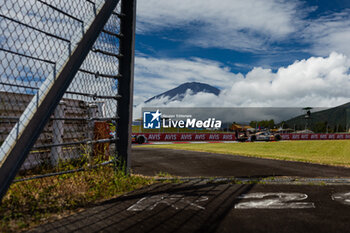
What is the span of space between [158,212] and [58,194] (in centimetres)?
148

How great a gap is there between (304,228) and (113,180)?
3.00 metres

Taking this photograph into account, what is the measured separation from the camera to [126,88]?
5.30 meters

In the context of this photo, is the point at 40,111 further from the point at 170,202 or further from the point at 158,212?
the point at 170,202

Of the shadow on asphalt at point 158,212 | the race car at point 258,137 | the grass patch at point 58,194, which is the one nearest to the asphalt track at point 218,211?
the shadow on asphalt at point 158,212

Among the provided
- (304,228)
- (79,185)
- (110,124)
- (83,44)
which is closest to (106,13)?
(83,44)

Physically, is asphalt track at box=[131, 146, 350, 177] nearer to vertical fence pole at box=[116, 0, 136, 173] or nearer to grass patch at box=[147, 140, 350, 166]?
vertical fence pole at box=[116, 0, 136, 173]

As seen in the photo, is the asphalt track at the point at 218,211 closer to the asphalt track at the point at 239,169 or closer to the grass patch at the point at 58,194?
the grass patch at the point at 58,194

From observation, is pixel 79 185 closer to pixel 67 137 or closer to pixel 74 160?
pixel 74 160

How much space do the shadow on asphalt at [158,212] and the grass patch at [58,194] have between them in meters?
0.23

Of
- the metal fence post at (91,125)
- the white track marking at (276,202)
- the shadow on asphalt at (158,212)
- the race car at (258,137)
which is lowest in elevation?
the race car at (258,137)

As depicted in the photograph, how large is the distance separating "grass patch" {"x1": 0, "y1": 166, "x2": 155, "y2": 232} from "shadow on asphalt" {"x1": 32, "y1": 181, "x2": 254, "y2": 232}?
0.23 meters

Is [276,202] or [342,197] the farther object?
[342,197]

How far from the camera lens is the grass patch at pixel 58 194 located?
305 cm

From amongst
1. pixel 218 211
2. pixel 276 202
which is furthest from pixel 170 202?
pixel 276 202
